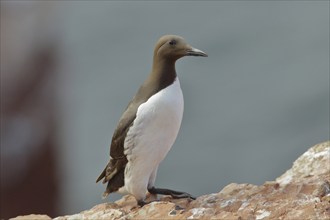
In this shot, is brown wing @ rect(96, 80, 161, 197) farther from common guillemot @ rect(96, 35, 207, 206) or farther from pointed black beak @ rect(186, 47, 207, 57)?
pointed black beak @ rect(186, 47, 207, 57)

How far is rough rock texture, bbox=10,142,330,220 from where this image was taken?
17.5ft

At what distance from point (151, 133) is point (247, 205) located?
988 millimetres

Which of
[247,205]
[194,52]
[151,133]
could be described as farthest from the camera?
[151,133]

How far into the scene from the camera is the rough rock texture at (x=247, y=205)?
17.5ft

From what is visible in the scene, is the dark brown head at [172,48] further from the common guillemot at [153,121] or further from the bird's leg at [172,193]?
the bird's leg at [172,193]

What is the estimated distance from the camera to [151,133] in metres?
6.25

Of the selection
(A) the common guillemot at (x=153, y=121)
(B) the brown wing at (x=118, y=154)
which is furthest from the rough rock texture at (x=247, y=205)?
(A) the common guillemot at (x=153, y=121)

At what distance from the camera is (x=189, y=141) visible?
15.1 metres

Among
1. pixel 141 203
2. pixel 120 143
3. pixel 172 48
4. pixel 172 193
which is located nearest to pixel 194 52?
pixel 172 48

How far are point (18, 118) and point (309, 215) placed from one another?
9.31m

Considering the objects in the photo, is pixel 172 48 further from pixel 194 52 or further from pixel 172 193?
pixel 172 193

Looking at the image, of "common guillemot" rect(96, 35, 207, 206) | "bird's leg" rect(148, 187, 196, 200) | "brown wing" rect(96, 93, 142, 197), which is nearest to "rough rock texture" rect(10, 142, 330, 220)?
"bird's leg" rect(148, 187, 196, 200)

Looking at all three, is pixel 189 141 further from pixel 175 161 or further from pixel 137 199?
pixel 137 199

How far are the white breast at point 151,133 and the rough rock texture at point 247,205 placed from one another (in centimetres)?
26
